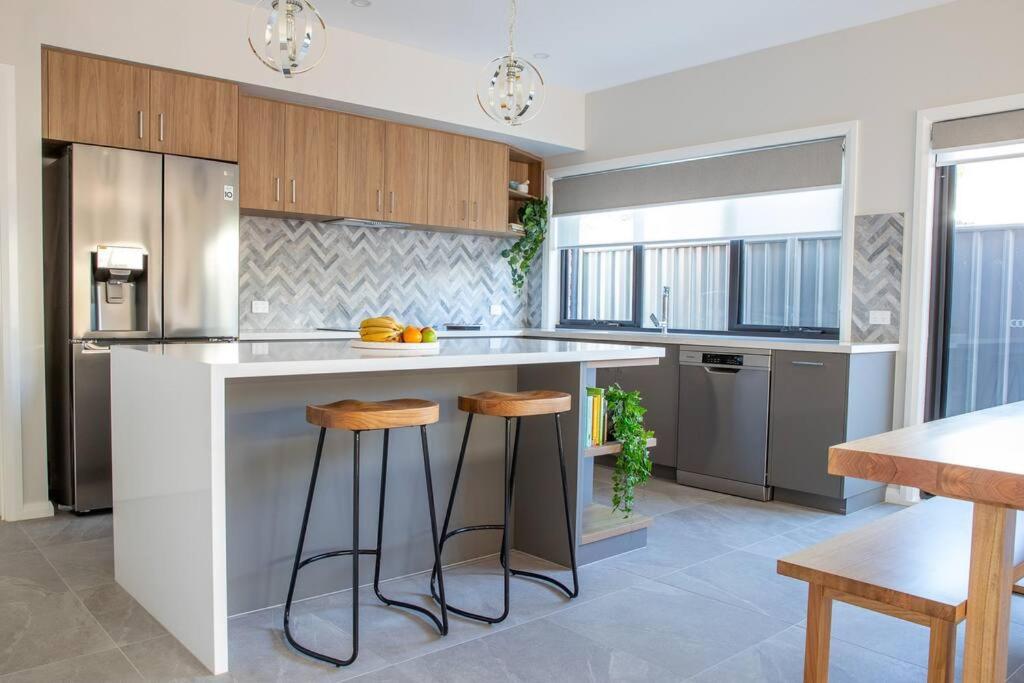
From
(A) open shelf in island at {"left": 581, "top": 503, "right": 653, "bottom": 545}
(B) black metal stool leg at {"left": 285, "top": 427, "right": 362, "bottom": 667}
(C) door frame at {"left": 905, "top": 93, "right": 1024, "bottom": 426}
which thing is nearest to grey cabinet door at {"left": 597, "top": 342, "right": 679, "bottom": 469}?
(C) door frame at {"left": 905, "top": 93, "right": 1024, "bottom": 426}

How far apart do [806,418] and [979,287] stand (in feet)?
3.64

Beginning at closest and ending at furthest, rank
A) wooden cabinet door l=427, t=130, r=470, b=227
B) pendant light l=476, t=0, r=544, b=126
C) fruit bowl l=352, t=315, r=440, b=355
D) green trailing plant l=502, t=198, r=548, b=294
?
fruit bowl l=352, t=315, r=440, b=355, pendant light l=476, t=0, r=544, b=126, wooden cabinet door l=427, t=130, r=470, b=227, green trailing plant l=502, t=198, r=548, b=294

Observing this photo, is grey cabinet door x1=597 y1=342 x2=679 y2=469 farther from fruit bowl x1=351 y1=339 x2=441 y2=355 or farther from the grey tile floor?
fruit bowl x1=351 y1=339 x2=441 y2=355

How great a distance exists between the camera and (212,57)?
13.1 feet

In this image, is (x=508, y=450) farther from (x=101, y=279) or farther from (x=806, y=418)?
(x=101, y=279)

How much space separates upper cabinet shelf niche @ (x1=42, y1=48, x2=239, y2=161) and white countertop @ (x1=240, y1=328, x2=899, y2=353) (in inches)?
41.7

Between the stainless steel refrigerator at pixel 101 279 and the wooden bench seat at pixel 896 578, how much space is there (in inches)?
125

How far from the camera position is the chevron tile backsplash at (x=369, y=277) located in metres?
4.74

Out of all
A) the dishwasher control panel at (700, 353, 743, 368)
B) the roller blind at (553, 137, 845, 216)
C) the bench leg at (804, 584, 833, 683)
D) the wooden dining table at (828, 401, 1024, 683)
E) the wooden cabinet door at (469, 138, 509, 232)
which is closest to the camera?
the wooden dining table at (828, 401, 1024, 683)

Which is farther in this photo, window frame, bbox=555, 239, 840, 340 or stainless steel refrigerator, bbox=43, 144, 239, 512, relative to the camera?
window frame, bbox=555, 239, 840, 340


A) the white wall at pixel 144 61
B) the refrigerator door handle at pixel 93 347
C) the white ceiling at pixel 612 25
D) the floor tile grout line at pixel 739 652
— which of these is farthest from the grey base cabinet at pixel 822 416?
the refrigerator door handle at pixel 93 347

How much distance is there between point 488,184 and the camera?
5453 millimetres

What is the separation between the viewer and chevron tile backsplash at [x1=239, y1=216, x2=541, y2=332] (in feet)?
15.6

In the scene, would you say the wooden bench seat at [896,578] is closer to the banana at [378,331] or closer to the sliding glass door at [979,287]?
the banana at [378,331]
